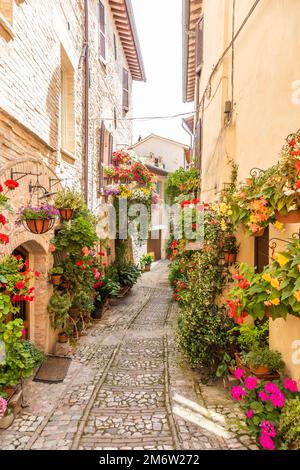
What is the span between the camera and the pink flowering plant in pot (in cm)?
327

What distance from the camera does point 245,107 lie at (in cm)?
557

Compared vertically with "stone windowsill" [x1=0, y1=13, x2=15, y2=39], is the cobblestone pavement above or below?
below

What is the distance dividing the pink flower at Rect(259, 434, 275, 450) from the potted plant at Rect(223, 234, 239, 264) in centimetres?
285

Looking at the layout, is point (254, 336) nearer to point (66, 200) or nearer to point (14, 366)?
point (14, 366)

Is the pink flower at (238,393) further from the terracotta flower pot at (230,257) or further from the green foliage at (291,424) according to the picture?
the terracotta flower pot at (230,257)

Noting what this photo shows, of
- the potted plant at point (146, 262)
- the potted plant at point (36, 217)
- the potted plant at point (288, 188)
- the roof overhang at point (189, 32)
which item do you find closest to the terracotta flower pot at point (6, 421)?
the potted plant at point (36, 217)

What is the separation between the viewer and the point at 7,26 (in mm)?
4445

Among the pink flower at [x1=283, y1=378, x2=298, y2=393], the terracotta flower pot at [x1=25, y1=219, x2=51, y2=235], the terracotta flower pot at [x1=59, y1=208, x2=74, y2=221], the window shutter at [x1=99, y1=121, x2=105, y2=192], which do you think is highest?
the window shutter at [x1=99, y1=121, x2=105, y2=192]

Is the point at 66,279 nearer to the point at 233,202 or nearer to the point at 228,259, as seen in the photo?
the point at 228,259

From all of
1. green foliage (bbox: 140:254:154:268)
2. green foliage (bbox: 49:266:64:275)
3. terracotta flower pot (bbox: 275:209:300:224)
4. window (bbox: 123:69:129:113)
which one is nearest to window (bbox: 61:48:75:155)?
green foliage (bbox: 49:266:64:275)

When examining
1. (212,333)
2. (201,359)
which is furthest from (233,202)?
(201,359)

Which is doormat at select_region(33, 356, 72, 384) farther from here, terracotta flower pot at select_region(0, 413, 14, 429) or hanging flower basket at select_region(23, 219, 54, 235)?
hanging flower basket at select_region(23, 219, 54, 235)

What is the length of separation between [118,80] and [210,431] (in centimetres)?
1342

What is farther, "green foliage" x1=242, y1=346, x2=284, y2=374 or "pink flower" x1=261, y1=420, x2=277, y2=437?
"green foliage" x1=242, y1=346, x2=284, y2=374
